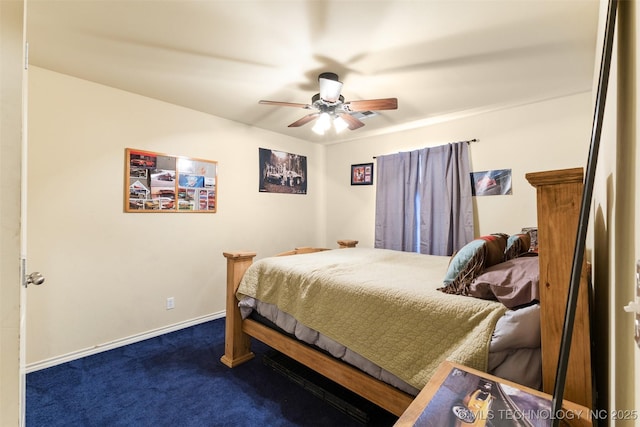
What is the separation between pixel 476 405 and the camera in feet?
3.09

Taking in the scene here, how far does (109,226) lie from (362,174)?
126 inches

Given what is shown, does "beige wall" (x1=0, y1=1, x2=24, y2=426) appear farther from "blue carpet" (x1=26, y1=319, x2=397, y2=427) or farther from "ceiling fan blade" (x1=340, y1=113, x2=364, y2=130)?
"ceiling fan blade" (x1=340, y1=113, x2=364, y2=130)

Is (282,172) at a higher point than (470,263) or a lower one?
higher

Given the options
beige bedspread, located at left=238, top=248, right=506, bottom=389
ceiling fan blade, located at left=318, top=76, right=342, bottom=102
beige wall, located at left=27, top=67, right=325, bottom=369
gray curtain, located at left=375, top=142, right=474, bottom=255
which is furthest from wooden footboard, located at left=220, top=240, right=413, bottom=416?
gray curtain, located at left=375, top=142, right=474, bottom=255

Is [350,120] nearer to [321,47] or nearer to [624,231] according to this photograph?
[321,47]

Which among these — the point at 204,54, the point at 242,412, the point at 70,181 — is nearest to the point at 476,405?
the point at 242,412

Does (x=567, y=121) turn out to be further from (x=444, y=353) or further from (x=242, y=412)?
(x=242, y=412)

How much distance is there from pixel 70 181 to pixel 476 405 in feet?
10.6

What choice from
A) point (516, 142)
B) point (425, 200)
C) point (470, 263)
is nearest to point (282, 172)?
point (425, 200)

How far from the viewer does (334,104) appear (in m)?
2.51

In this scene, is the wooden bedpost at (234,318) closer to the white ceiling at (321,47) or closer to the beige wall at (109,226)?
the beige wall at (109,226)

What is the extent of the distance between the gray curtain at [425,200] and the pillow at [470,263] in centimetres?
173

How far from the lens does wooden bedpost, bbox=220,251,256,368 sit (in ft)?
7.86

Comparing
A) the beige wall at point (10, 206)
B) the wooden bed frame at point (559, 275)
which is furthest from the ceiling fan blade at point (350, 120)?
the beige wall at point (10, 206)
